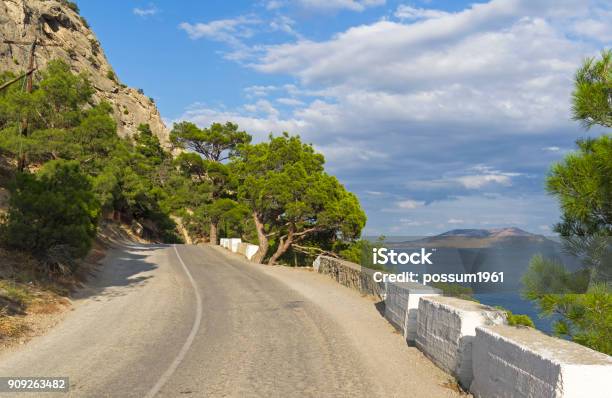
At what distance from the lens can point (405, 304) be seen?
414 inches

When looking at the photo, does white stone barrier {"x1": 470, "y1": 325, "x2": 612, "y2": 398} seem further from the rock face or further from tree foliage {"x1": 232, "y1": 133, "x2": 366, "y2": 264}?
the rock face

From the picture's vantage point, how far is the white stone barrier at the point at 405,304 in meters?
9.97

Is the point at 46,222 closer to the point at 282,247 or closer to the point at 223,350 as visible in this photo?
the point at 223,350

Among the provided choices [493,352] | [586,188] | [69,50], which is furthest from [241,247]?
[69,50]

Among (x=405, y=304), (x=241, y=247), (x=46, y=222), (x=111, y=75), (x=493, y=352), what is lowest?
(x=493, y=352)

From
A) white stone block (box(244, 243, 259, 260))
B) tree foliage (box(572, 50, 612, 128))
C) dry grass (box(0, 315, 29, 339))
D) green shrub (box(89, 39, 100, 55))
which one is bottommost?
dry grass (box(0, 315, 29, 339))

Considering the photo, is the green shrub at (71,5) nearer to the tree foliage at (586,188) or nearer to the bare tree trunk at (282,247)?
the bare tree trunk at (282,247)

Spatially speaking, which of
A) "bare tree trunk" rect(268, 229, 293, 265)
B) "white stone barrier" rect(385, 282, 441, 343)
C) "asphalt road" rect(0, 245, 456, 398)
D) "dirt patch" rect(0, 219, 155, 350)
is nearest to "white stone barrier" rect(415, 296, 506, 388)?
"asphalt road" rect(0, 245, 456, 398)

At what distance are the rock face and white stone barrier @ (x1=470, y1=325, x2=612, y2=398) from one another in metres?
70.7

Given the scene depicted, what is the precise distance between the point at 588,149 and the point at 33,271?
578 inches

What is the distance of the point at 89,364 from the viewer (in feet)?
25.9

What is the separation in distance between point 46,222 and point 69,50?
76692 millimetres

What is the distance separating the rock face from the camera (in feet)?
236

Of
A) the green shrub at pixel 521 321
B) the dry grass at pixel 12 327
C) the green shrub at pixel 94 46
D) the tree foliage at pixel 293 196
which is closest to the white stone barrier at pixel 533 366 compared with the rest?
the green shrub at pixel 521 321
